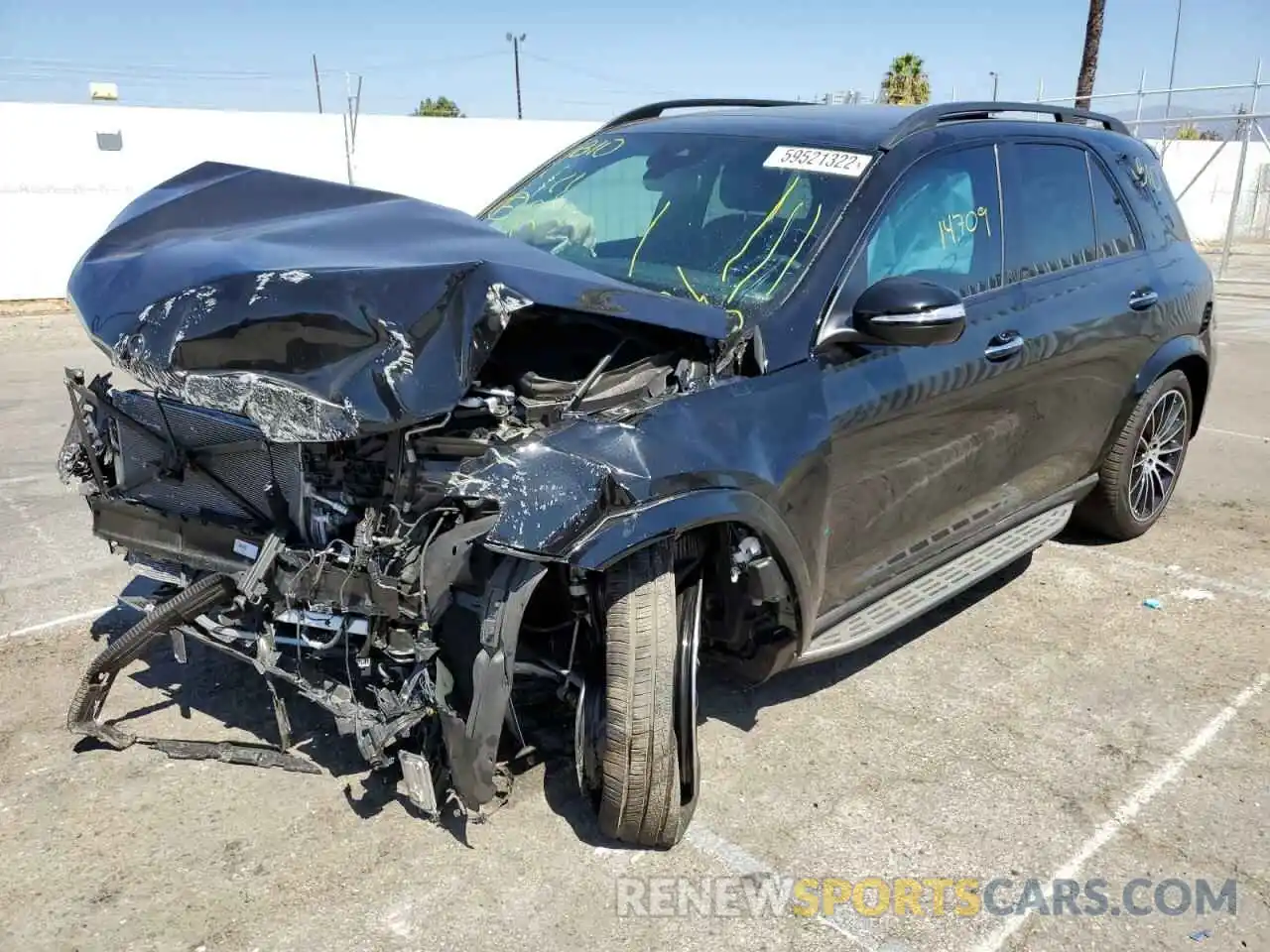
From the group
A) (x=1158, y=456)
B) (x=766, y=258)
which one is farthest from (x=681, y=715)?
(x=1158, y=456)

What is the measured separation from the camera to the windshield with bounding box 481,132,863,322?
3346 millimetres

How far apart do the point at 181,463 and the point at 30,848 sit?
44.6 inches

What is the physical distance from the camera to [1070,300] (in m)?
4.22

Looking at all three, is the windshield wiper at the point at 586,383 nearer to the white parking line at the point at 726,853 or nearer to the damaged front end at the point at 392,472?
the damaged front end at the point at 392,472

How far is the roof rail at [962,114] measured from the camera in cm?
362

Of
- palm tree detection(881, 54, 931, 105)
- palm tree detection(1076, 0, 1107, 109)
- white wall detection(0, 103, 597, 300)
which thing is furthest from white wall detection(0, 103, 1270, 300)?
palm tree detection(881, 54, 931, 105)

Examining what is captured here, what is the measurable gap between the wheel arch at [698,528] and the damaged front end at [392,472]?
62mm

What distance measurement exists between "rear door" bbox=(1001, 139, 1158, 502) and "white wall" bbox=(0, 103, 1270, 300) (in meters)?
14.7

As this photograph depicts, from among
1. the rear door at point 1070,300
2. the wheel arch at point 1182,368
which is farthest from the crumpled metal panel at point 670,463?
the wheel arch at point 1182,368

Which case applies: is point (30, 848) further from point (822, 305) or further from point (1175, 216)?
point (1175, 216)

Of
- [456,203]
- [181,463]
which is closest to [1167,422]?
[181,463]

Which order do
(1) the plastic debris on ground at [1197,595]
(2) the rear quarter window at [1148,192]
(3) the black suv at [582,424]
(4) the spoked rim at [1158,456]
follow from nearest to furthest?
(3) the black suv at [582,424] → (1) the plastic debris on ground at [1197,595] → (2) the rear quarter window at [1148,192] → (4) the spoked rim at [1158,456]

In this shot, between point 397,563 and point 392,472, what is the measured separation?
245mm

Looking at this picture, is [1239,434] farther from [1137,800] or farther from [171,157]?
[171,157]
